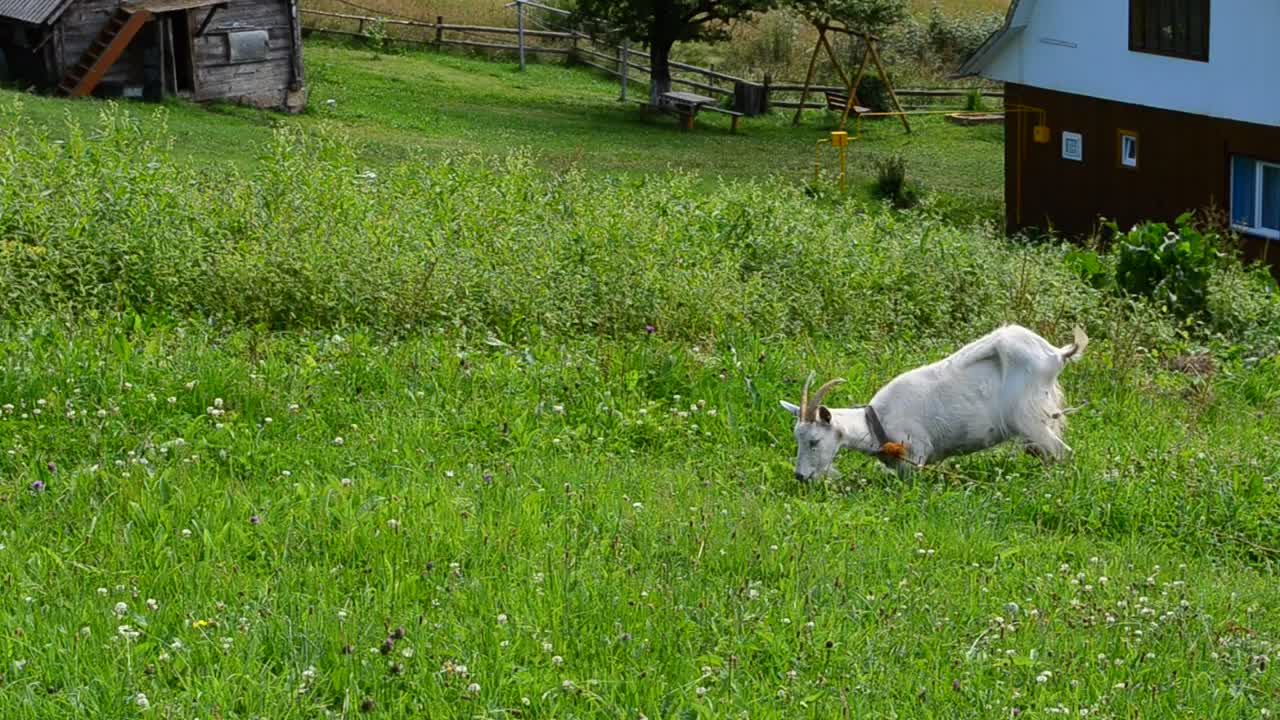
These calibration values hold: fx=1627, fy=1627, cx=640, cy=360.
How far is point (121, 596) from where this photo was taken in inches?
233

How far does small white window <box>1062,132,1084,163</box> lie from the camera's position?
82.1 feet

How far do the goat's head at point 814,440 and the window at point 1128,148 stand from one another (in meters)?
17.0

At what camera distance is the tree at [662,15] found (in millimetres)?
37763

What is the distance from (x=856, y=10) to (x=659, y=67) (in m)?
5.10

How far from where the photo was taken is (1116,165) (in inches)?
956

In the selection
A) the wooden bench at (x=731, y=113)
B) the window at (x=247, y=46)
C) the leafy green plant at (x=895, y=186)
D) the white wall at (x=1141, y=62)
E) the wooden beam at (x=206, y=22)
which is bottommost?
A: the leafy green plant at (x=895, y=186)

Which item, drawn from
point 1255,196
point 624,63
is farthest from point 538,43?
point 1255,196

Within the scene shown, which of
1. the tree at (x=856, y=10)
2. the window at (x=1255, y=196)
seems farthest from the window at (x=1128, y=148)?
the tree at (x=856, y=10)

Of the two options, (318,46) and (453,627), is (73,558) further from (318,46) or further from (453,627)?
(318,46)

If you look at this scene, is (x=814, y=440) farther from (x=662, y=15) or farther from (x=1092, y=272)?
(x=662, y=15)

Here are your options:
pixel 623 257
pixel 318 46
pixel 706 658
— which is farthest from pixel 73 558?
pixel 318 46

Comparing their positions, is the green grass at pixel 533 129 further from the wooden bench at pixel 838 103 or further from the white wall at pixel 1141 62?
the white wall at pixel 1141 62

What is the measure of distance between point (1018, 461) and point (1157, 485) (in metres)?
0.78

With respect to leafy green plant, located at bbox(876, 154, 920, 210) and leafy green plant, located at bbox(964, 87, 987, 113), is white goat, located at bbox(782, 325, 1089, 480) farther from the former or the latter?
leafy green plant, located at bbox(964, 87, 987, 113)
